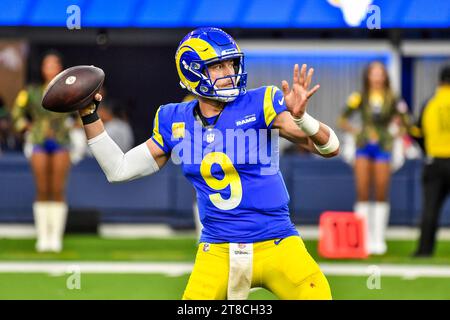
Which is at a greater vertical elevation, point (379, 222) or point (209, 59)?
point (209, 59)

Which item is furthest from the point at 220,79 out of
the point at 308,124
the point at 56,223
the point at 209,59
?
the point at 56,223

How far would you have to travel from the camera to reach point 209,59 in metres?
5.61

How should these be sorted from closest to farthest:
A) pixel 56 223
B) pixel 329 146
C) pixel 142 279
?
pixel 329 146 → pixel 142 279 → pixel 56 223

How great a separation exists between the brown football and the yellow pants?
0.89 m

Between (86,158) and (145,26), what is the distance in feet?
14.7

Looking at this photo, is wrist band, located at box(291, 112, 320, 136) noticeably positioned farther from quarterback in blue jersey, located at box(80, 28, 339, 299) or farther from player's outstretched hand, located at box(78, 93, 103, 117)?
player's outstretched hand, located at box(78, 93, 103, 117)

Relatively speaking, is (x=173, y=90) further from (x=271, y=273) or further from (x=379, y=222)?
(x=271, y=273)

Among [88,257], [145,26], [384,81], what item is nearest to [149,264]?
[88,257]

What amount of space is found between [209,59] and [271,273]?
3.37 ft

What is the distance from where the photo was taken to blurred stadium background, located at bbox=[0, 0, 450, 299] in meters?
11.5

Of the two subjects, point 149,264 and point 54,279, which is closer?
point 54,279
